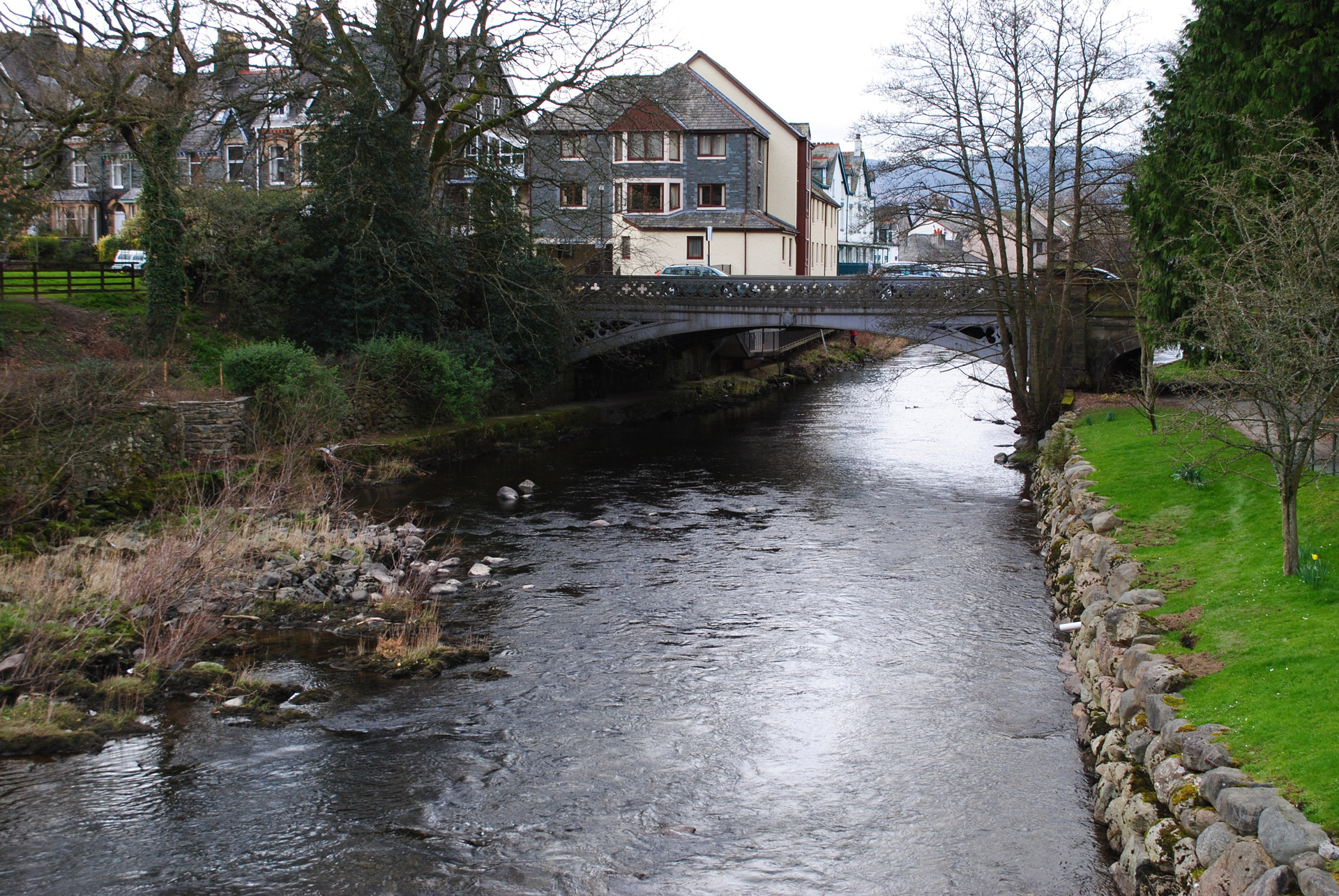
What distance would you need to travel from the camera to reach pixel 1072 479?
19266 millimetres

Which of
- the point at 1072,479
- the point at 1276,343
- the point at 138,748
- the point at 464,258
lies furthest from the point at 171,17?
the point at 1276,343

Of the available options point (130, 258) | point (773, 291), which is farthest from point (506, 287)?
point (130, 258)

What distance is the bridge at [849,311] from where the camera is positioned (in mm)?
30781

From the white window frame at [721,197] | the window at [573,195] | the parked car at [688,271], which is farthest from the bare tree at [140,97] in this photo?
the white window frame at [721,197]

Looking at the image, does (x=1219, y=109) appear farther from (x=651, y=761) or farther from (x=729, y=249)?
(x=729, y=249)

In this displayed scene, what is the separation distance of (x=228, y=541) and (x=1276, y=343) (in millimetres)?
14222

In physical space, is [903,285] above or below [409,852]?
above

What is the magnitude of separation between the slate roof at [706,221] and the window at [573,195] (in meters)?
2.85

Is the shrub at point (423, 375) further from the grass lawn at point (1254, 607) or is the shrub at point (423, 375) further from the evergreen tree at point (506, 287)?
the grass lawn at point (1254, 607)

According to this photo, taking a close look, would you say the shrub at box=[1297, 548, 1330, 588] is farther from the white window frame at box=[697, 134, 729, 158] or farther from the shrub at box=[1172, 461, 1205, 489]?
the white window frame at box=[697, 134, 729, 158]

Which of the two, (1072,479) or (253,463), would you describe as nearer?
(1072,479)

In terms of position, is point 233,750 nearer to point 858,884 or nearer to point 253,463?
point 858,884

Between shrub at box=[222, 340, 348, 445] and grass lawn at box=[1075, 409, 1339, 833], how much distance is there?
16619mm

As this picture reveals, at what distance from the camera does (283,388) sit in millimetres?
25156
